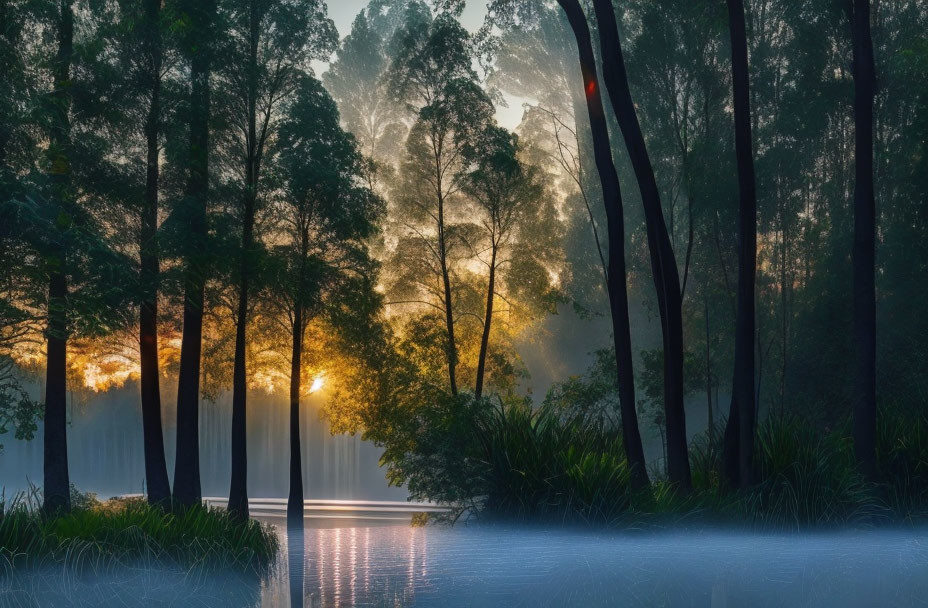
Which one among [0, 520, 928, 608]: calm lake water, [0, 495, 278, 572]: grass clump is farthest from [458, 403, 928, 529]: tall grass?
[0, 495, 278, 572]: grass clump

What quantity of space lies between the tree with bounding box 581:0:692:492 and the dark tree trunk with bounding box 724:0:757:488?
0.77m

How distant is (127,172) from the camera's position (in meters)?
16.8

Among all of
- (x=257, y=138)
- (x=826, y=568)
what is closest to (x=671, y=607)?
(x=826, y=568)

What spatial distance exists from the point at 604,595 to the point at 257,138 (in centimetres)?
1561

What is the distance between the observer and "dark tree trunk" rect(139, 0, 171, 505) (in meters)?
16.6

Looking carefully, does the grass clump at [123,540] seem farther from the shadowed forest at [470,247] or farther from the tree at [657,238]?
the tree at [657,238]

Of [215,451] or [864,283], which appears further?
[215,451]

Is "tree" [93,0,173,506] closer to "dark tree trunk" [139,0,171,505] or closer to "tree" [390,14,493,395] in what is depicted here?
"dark tree trunk" [139,0,171,505]

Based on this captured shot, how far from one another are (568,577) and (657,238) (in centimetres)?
609

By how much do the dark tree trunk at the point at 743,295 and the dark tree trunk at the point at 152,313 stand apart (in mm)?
10172

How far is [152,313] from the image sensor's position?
16.8 m

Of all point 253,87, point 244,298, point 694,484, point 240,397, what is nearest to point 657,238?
point 694,484

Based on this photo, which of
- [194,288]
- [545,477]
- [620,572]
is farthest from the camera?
[194,288]

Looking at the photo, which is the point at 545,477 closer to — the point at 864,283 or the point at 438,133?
the point at 864,283
